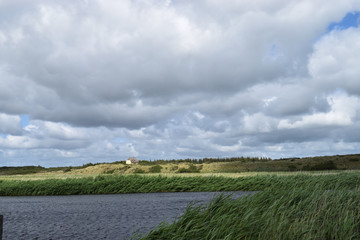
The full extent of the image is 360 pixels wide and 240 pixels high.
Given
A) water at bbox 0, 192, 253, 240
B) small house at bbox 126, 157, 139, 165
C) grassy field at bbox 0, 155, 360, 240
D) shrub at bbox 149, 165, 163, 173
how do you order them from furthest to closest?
1. small house at bbox 126, 157, 139, 165
2. shrub at bbox 149, 165, 163, 173
3. water at bbox 0, 192, 253, 240
4. grassy field at bbox 0, 155, 360, 240

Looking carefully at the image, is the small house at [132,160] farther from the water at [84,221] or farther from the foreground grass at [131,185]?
the water at [84,221]

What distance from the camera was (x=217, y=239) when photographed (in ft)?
28.3

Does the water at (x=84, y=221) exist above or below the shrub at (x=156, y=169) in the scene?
below

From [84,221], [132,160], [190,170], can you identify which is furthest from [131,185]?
[132,160]

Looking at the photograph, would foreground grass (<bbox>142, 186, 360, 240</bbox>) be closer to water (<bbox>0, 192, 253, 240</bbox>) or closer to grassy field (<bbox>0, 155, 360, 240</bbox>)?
grassy field (<bbox>0, 155, 360, 240</bbox>)

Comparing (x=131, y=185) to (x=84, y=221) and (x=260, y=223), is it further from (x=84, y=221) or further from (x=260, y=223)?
(x=260, y=223)

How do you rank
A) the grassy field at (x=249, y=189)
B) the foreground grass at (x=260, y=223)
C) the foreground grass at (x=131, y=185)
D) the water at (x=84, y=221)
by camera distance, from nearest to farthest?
the foreground grass at (x=260, y=223) → the grassy field at (x=249, y=189) → the water at (x=84, y=221) → the foreground grass at (x=131, y=185)

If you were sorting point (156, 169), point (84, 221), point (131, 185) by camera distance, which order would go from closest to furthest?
point (84, 221) < point (131, 185) < point (156, 169)

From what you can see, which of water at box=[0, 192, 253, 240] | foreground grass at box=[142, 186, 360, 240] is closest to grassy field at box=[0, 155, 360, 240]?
foreground grass at box=[142, 186, 360, 240]

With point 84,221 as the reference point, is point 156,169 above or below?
above

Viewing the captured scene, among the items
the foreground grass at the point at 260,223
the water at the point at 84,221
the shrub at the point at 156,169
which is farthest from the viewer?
the shrub at the point at 156,169

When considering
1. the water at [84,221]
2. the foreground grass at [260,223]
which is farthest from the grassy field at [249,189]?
the water at [84,221]

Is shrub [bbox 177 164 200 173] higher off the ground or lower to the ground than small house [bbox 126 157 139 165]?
lower

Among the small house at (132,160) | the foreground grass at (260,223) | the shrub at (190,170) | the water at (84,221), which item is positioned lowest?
the water at (84,221)
